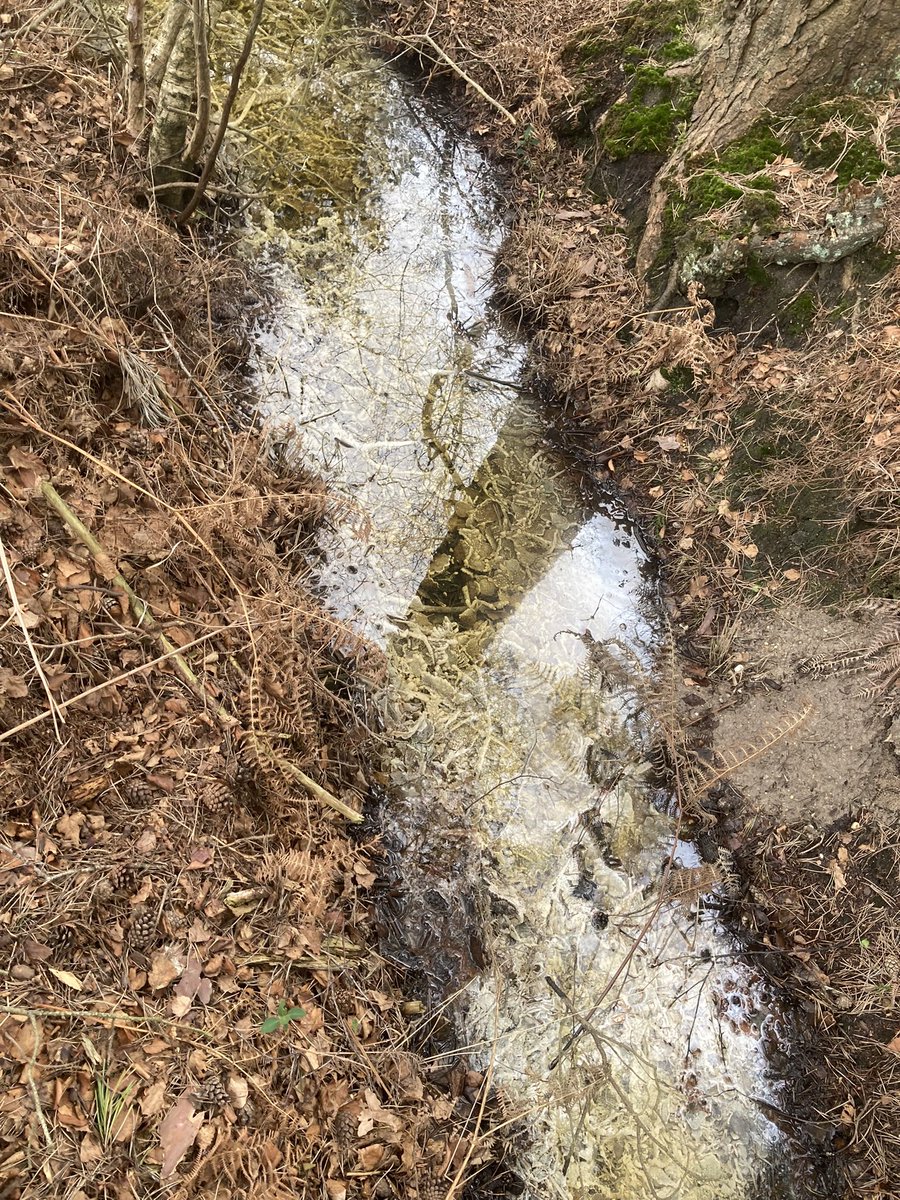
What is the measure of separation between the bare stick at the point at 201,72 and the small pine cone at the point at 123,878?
3.37 m

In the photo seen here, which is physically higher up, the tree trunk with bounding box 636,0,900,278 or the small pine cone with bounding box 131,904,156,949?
the tree trunk with bounding box 636,0,900,278

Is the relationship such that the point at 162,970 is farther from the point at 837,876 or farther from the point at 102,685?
the point at 837,876

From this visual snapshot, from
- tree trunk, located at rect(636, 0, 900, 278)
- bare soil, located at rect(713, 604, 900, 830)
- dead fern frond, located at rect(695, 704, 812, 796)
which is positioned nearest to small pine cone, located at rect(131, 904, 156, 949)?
dead fern frond, located at rect(695, 704, 812, 796)

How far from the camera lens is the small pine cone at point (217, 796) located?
2.64 metres

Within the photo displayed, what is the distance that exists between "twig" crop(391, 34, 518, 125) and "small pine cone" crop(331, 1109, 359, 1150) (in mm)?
6045

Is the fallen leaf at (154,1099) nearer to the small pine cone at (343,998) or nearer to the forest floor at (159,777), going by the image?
the forest floor at (159,777)

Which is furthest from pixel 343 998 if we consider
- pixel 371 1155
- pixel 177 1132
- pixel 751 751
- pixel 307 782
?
pixel 751 751

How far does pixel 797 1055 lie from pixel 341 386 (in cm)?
426

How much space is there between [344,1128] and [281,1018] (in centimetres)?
50

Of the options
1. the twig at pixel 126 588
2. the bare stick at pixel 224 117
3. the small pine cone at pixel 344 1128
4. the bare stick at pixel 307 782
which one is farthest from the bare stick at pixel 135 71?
the small pine cone at pixel 344 1128

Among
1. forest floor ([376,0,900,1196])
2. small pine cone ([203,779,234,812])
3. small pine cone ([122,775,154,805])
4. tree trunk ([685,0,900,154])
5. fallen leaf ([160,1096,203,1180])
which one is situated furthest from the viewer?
tree trunk ([685,0,900,154])

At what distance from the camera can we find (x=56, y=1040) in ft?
6.86

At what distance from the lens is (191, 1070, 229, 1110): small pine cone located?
2.22 meters

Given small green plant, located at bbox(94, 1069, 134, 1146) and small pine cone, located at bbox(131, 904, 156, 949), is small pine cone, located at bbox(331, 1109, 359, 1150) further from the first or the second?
small pine cone, located at bbox(131, 904, 156, 949)
